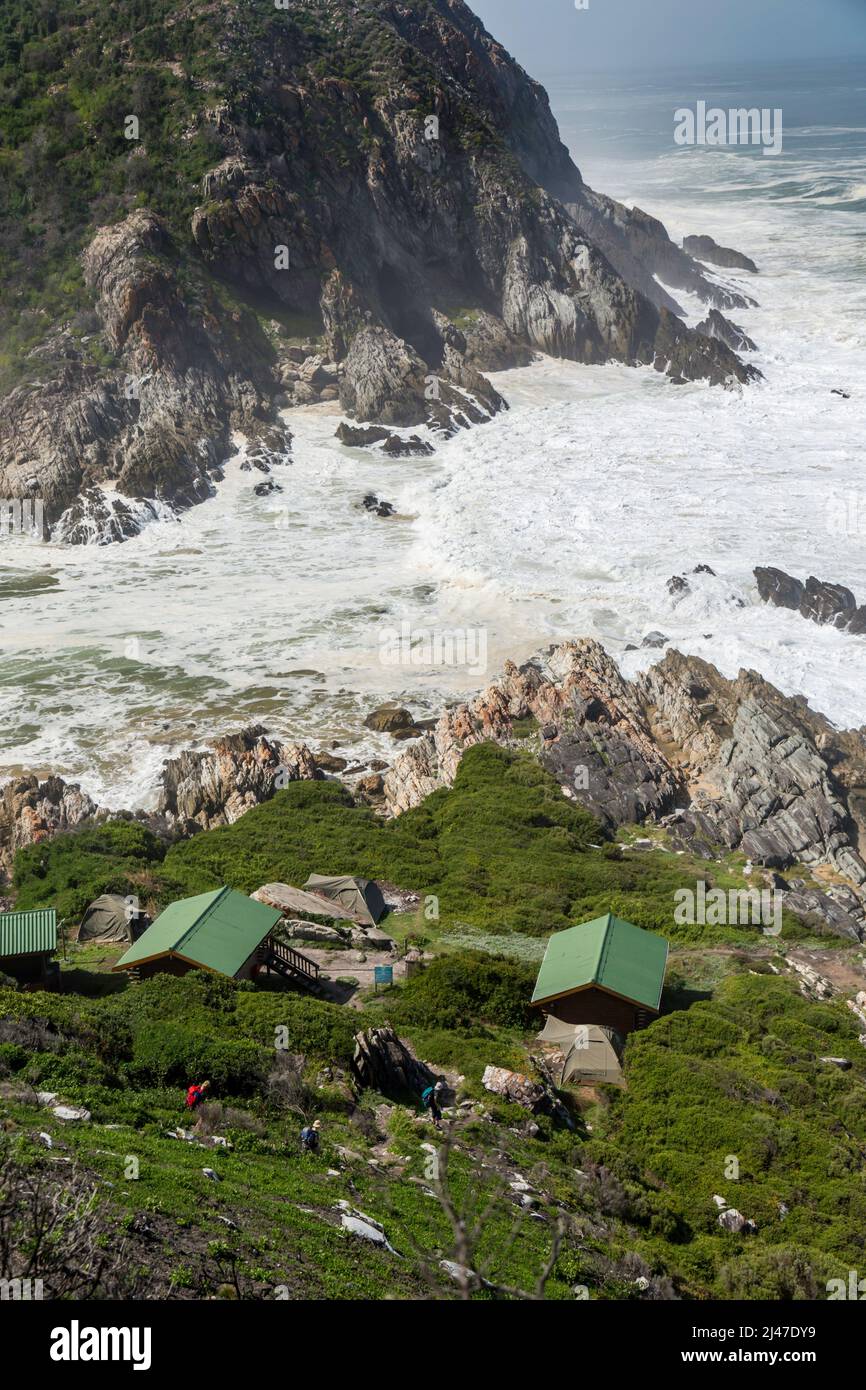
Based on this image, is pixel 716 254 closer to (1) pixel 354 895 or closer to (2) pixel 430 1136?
(1) pixel 354 895

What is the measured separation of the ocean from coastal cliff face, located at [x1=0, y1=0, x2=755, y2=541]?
349cm

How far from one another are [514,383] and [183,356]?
22820mm

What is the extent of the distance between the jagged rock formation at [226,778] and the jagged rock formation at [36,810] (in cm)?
256

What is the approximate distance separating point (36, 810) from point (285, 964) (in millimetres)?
13854

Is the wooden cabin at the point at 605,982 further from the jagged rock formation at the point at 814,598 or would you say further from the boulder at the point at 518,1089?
the jagged rock formation at the point at 814,598

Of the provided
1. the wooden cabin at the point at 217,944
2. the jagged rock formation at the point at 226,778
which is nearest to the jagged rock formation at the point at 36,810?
the jagged rock formation at the point at 226,778

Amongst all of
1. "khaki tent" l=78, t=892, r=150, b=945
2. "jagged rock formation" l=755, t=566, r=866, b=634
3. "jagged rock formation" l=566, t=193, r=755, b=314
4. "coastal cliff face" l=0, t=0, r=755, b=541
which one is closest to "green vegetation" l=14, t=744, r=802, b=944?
"khaki tent" l=78, t=892, r=150, b=945

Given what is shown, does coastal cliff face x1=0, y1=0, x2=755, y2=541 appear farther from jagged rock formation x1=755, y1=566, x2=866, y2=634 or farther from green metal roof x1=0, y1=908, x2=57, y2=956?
green metal roof x1=0, y1=908, x2=57, y2=956

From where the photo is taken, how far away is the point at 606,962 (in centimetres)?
2505

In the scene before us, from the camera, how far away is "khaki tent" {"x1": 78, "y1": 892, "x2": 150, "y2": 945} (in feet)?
95.3

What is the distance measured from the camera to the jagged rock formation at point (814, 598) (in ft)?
155

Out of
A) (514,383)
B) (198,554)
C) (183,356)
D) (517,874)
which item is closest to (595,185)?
(514,383)

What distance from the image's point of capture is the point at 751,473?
66.2 metres

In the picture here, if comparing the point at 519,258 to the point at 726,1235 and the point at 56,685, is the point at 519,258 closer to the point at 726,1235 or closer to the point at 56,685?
the point at 56,685
